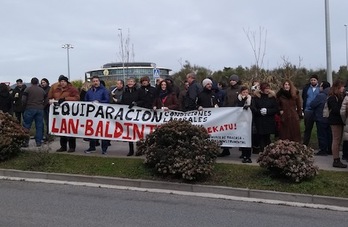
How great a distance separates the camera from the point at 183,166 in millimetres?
9172

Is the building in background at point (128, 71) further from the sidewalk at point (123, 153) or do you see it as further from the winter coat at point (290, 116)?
the winter coat at point (290, 116)

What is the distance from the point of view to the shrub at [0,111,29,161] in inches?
443

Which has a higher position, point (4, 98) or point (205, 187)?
point (4, 98)

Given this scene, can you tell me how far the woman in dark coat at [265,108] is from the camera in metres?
10.7

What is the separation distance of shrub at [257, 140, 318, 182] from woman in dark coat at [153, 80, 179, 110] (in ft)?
10.5

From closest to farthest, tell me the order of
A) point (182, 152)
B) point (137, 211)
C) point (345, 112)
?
point (137, 211)
point (182, 152)
point (345, 112)

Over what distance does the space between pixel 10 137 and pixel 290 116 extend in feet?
21.6

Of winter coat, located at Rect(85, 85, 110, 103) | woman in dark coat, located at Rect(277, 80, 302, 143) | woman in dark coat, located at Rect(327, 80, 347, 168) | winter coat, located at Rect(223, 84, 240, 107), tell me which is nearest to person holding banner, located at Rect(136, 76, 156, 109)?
winter coat, located at Rect(85, 85, 110, 103)

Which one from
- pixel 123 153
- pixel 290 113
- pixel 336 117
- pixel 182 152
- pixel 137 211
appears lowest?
pixel 137 211

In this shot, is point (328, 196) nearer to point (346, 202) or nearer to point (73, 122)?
point (346, 202)

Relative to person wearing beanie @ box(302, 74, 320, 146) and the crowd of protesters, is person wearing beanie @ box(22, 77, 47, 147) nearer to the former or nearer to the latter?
the crowd of protesters

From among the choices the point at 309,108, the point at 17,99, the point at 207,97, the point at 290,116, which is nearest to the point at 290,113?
the point at 290,116

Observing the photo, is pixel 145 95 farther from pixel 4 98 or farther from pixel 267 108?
pixel 4 98

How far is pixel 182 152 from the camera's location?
9.42 metres
